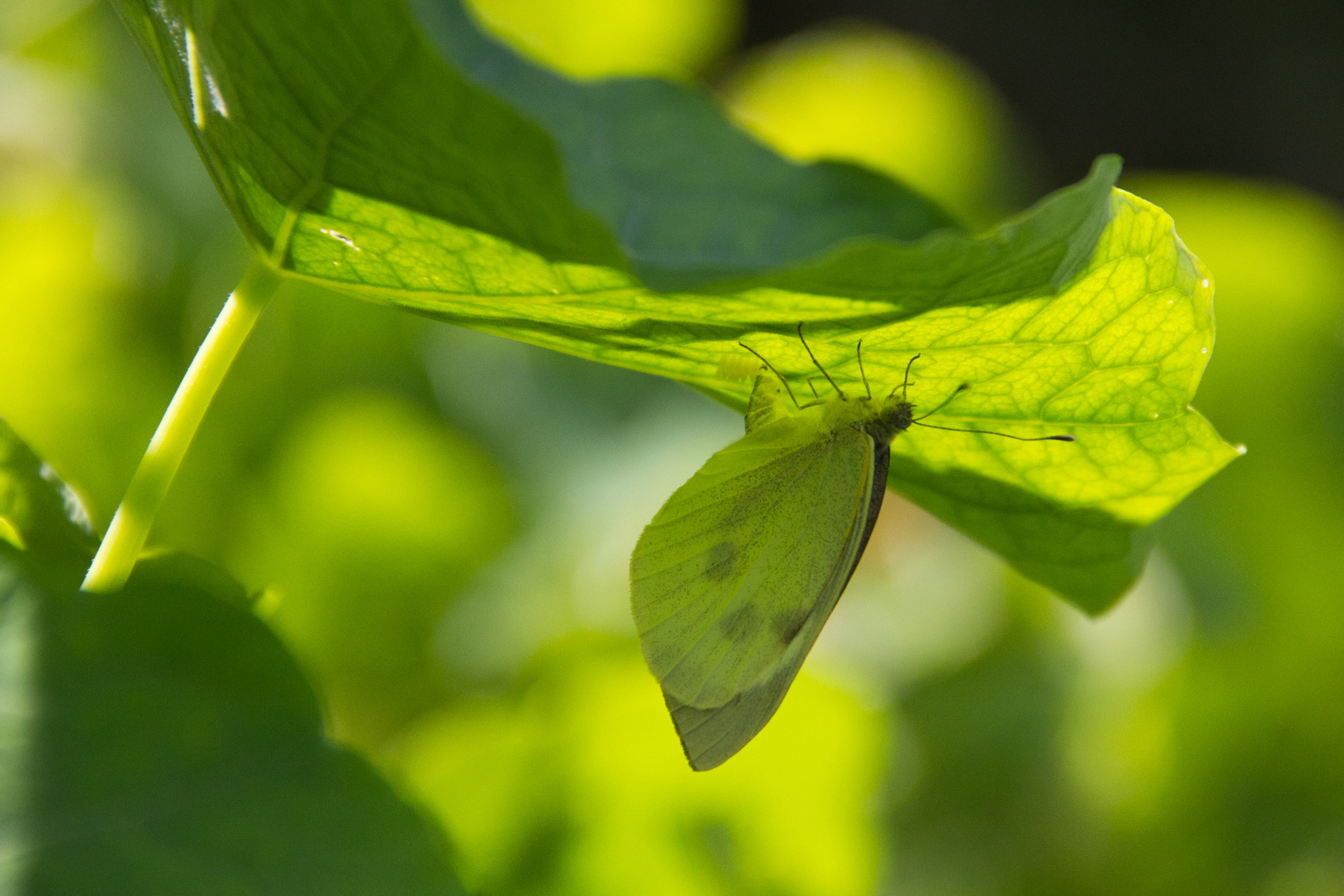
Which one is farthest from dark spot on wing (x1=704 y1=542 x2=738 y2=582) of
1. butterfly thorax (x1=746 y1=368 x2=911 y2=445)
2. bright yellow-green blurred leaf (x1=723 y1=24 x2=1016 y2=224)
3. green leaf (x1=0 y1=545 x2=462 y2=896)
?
bright yellow-green blurred leaf (x1=723 y1=24 x2=1016 y2=224)

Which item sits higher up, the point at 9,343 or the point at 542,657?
the point at 9,343

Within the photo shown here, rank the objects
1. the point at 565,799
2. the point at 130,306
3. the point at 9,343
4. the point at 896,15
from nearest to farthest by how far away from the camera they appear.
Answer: the point at 565,799 → the point at 9,343 → the point at 130,306 → the point at 896,15

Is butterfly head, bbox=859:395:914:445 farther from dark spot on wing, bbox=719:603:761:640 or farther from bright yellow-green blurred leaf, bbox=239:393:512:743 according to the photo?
bright yellow-green blurred leaf, bbox=239:393:512:743

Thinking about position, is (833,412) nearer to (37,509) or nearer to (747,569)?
(747,569)

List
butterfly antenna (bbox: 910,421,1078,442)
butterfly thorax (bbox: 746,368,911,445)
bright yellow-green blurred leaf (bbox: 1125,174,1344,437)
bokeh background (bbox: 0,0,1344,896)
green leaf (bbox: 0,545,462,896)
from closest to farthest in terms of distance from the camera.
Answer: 1. green leaf (bbox: 0,545,462,896)
2. butterfly antenna (bbox: 910,421,1078,442)
3. butterfly thorax (bbox: 746,368,911,445)
4. bokeh background (bbox: 0,0,1344,896)
5. bright yellow-green blurred leaf (bbox: 1125,174,1344,437)

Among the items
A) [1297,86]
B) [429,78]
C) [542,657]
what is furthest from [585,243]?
[1297,86]

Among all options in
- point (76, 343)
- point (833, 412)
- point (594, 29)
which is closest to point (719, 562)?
point (833, 412)

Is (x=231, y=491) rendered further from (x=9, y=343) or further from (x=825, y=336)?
(x=825, y=336)

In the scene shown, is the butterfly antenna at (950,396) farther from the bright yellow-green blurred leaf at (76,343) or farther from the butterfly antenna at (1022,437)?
the bright yellow-green blurred leaf at (76,343)
